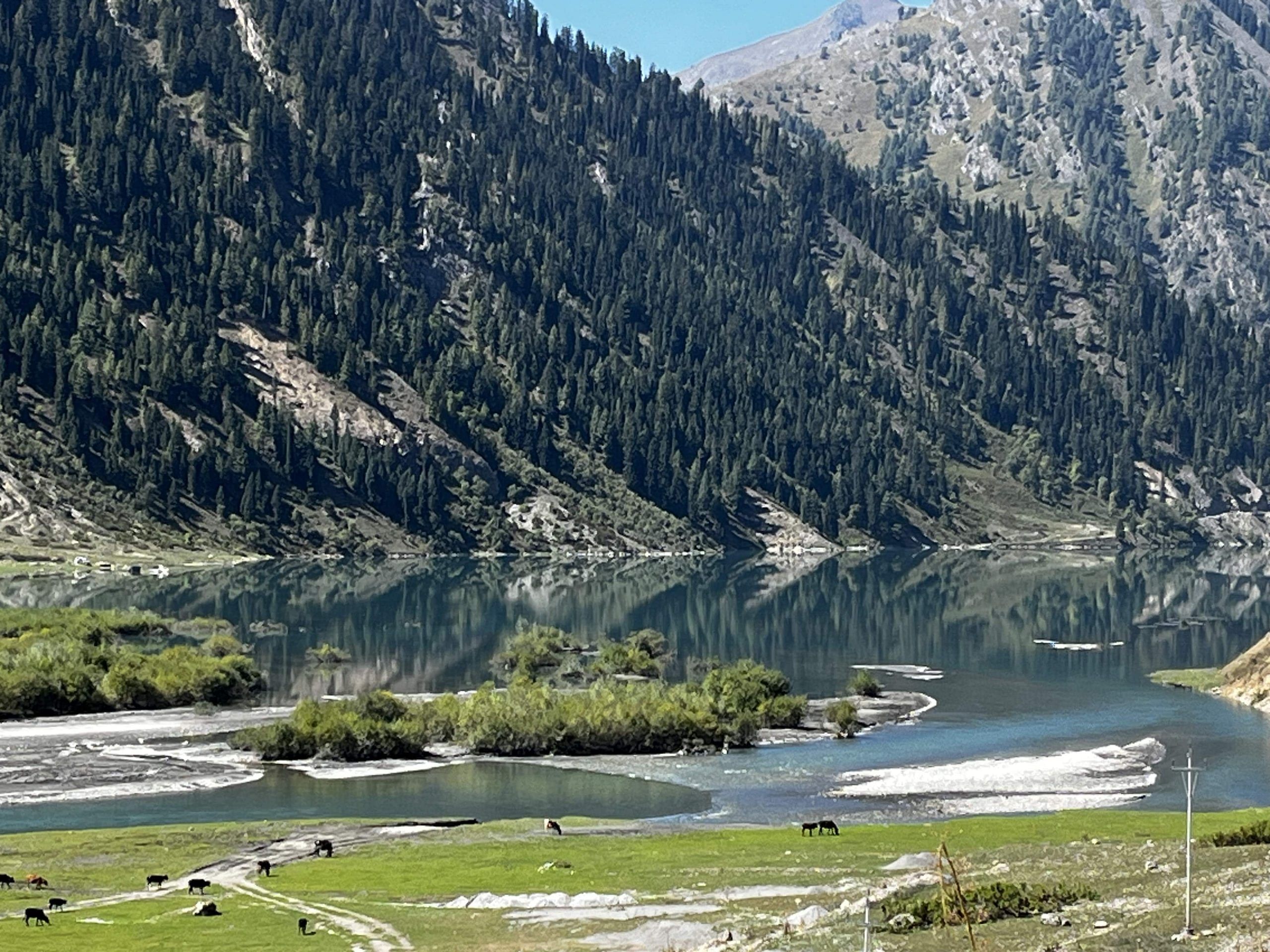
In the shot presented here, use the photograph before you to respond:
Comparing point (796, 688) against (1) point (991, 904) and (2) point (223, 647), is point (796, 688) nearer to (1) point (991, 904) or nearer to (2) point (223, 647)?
(2) point (223, 647)

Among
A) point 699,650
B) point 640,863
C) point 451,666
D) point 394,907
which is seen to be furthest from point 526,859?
point 699,650

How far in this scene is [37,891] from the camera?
62.9 m

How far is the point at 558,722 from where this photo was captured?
358ft

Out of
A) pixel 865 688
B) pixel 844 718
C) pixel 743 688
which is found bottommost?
pixel 844 718

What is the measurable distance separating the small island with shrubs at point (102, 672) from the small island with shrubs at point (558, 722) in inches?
544

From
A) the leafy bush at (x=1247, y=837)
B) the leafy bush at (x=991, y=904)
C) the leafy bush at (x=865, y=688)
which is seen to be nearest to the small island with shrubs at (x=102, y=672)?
the leafy bush at (x=865, y=688)

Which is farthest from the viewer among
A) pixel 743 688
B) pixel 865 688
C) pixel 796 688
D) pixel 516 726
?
pixel 796 688

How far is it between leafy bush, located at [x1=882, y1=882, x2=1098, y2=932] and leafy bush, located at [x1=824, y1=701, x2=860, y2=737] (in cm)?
6238

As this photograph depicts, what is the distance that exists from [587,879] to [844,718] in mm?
54752

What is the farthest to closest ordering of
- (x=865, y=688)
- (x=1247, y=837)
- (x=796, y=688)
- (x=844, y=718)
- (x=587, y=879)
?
(x=796, y=688) < (x=865, y=688) < (x=844, y=718) < (x=587, y=879) < (x=1247, y=837)

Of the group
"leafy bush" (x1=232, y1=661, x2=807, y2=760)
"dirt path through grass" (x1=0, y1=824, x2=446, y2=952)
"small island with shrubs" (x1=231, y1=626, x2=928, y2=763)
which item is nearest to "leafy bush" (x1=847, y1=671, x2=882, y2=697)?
"small island with shrubs" (x1=231, y1=626, x2=928, y2=763)

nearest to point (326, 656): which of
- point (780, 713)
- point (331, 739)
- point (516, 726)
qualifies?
point (780, 713)

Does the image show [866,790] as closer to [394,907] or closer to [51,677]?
[394,907]

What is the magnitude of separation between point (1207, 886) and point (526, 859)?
2700 cm
